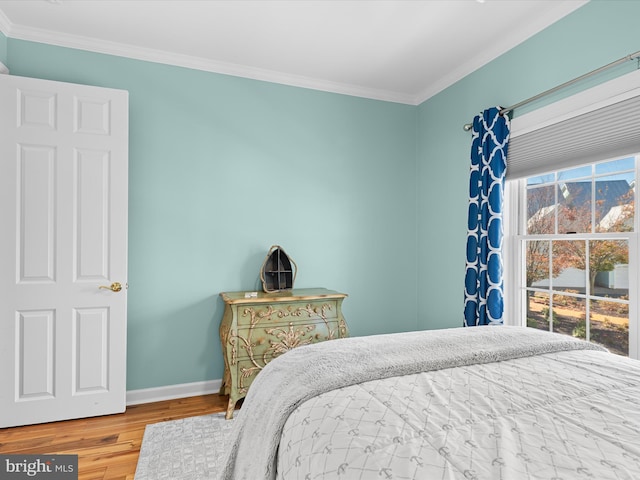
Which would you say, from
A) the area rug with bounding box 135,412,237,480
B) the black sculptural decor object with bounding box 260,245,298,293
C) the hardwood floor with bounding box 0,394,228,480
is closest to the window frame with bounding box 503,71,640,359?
the black sculptural decor object with bounding box 260,245,298,293

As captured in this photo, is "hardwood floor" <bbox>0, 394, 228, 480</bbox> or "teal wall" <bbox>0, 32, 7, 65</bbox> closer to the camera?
"hardwood floor" <bbox>0, 394, 228, 480</bbox>

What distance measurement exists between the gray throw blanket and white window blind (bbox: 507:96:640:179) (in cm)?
116

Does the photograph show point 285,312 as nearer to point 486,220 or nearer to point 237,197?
point 237,197

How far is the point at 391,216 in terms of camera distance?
3781 mm

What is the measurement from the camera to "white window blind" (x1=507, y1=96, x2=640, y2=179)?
204 centimetres

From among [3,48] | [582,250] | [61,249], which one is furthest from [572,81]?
[3,48]

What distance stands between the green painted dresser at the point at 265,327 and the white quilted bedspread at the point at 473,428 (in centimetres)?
168

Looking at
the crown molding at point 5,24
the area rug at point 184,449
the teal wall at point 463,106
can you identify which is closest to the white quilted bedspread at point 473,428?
the area rug at point 184,449

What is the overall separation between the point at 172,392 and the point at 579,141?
3.34 m

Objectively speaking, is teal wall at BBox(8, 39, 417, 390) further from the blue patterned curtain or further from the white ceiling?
the blue patterned curtain

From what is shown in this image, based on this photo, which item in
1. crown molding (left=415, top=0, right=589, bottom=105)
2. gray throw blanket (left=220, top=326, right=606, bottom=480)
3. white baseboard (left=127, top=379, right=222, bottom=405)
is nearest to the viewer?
gray throw blanket (left=220, top=326, right=606, bottom=480)

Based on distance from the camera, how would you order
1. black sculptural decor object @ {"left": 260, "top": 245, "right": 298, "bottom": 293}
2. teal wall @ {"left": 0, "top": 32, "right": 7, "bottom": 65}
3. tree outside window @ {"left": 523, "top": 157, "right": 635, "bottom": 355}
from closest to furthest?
tree outside window @ {"left": 523, "top": 157, "right": 635, "bottom": 355}, teal wall @ {"left": 0, "top": 32, "right": 7, "bottom": 65}, black sculptural decor object @ {"left": 260, "top": 245, "right": 298, "bottom": 293}

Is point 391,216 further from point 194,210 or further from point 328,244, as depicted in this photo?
point 194,210

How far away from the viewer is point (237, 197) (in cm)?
324
